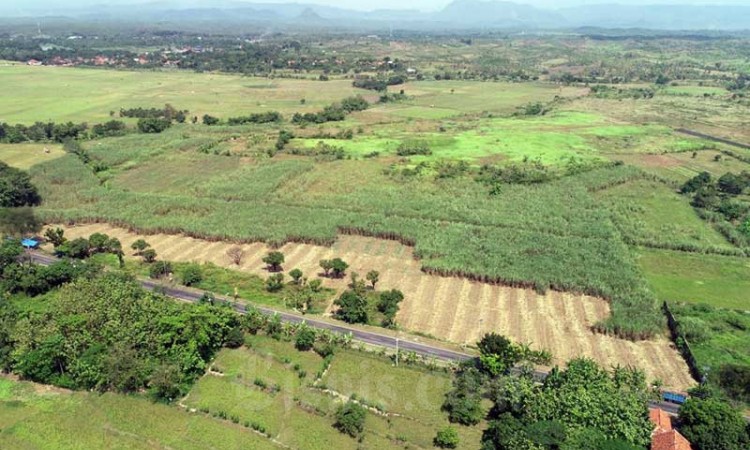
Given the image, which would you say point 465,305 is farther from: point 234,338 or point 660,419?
point 234,338

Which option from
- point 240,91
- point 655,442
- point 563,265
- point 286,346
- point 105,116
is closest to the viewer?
point 655,442

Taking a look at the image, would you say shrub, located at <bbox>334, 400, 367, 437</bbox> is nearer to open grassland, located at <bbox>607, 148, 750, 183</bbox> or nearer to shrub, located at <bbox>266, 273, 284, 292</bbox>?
shrub, located at <bbox>266, 273, 284, 292</bbox>

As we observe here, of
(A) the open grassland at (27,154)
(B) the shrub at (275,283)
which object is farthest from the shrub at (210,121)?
(B) the shrub at (275,283)

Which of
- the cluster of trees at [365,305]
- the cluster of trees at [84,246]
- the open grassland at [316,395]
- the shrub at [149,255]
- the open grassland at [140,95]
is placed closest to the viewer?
the open grassland at [316,395]

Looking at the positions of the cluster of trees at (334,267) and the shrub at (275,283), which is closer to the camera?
the shrub at (275,283)

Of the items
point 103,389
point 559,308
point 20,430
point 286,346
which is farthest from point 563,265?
point 20,430

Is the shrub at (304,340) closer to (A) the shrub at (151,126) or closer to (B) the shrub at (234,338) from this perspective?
(B) the shrub at (234,338)

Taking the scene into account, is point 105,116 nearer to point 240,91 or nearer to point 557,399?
point 240,91
